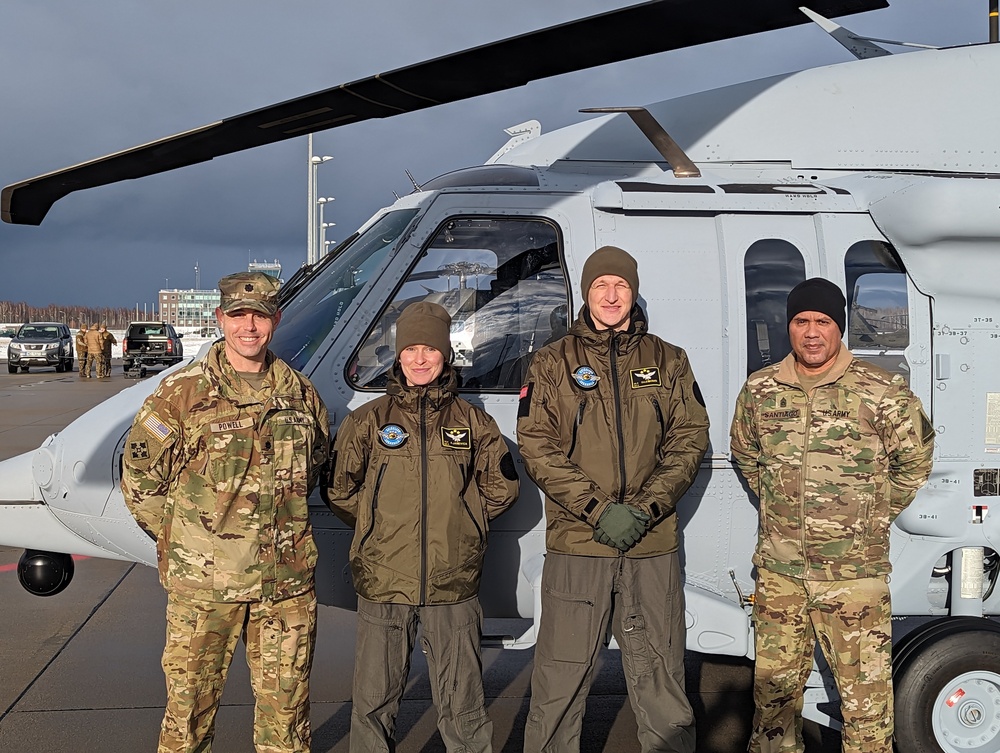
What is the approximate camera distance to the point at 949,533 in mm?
3770

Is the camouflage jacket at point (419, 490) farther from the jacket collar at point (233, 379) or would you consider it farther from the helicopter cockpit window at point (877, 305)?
the helicopter cockpit window at point (877, 305)

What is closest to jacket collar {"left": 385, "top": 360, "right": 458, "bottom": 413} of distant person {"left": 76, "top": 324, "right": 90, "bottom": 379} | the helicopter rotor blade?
the helicopter rotor blade

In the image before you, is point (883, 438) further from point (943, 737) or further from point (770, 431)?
point (943, 737)

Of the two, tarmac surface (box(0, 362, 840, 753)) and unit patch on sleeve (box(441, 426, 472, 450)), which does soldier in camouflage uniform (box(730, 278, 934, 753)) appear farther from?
unit patch on sleeve (box(441, 426, 472, 450))

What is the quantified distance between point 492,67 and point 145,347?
95.3 ft

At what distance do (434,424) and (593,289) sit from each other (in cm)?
75

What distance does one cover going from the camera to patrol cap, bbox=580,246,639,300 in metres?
3.26

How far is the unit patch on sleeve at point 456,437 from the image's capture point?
3.22 metres

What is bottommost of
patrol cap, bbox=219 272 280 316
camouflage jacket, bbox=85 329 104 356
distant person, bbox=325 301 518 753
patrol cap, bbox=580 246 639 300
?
distant person, bbox=325 301 518 753

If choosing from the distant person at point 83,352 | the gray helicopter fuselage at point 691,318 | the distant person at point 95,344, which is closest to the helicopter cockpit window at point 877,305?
the gray helicopter fuselage at point 691,318

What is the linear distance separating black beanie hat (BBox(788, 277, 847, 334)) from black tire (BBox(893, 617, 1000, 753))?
135cm

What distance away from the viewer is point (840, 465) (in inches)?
130

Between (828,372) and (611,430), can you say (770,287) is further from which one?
(611,430)

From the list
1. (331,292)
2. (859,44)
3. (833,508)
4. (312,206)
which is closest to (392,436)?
(331,292)
